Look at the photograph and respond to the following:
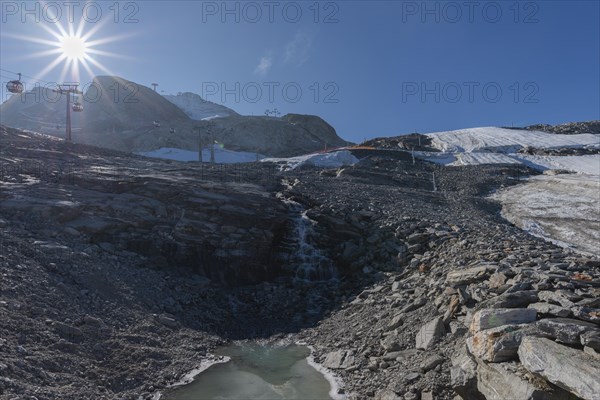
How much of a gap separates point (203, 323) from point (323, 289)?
5881 millimetres

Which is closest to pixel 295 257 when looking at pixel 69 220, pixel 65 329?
pixel 69 220

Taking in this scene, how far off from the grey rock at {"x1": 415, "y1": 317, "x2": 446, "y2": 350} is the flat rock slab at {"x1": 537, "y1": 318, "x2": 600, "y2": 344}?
347 centimetres

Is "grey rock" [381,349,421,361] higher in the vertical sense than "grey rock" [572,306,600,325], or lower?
lower

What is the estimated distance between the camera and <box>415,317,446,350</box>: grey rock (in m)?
10.6

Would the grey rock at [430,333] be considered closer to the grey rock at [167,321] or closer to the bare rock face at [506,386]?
the bare rock face at [506,386]

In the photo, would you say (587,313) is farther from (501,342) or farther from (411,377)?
(411,377)

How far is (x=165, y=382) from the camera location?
37.8ft

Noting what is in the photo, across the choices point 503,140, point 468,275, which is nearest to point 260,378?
point 468,275

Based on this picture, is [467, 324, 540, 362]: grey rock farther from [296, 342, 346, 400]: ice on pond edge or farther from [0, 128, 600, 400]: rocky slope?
[296, 342, 346, 400]: ice on pond edge

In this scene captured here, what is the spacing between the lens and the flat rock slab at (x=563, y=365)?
19.4 ft

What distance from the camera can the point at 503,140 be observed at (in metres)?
77.2

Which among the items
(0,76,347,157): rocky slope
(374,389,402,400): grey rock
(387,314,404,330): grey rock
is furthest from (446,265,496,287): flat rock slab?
(0,76,347,157): rocky slope

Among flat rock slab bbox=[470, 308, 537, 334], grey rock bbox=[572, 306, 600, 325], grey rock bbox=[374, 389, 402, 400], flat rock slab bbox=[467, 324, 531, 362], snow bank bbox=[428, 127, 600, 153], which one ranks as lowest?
grey rock bbox=[374, 389, 402, 400]

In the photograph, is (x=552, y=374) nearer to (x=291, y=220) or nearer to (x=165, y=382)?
(x=165, y=382)
